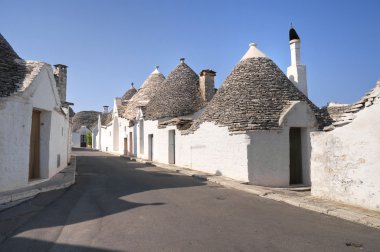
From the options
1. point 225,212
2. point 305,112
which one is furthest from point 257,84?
point 225,212

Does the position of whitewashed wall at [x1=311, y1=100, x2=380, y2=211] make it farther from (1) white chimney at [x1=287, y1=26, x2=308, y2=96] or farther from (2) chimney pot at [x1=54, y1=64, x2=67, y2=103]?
(2) chimney pot at [x1=54, y1=64, x2=67, y2=103]

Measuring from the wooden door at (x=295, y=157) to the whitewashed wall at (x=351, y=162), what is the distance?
12.6 feet

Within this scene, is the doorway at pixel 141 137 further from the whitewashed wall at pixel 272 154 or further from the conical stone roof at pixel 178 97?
the whitewashed wall at pixel 272 154

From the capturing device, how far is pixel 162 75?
32250 mm

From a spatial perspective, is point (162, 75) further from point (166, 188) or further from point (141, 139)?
point (166, 188)

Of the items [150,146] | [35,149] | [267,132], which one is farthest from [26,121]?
[150,146]

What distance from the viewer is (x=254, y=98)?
42.5 feet

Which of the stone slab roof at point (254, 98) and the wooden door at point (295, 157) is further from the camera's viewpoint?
the wooden door at point (295, 157)

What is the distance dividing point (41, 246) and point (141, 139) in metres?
21.5

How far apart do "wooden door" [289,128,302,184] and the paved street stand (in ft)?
14.7

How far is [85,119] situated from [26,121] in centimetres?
5455

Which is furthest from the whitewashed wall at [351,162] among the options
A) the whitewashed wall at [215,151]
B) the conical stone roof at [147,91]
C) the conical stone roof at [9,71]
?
the conical stone roof at [147,91]

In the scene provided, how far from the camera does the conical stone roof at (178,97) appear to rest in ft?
73.2

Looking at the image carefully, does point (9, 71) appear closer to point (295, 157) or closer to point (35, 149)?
point (35, 149)
